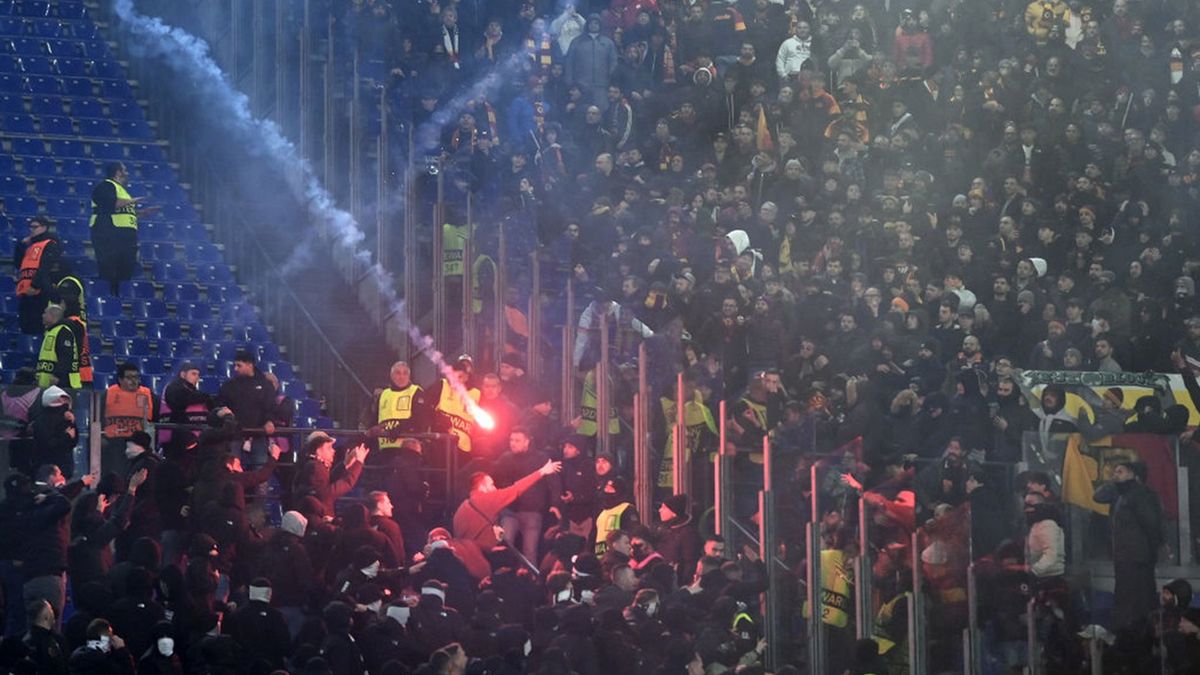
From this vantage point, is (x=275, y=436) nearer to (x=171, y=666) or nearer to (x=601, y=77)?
(x=171, y=666)

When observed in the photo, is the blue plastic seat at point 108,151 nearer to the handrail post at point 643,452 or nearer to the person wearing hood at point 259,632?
the handrail post at point 643,452

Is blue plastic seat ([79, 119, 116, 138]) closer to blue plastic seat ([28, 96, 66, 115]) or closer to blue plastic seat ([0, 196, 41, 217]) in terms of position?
blue plastic seat ([28, 96, 66, 115])

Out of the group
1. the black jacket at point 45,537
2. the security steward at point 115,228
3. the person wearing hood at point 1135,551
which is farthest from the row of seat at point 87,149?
the person wearing hood at point 1135,551

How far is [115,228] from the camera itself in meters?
21.8

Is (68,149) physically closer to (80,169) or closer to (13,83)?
(80,169)

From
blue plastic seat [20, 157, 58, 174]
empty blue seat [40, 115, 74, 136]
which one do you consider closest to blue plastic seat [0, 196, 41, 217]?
blue plastic seat [20, 157, 58, 174]

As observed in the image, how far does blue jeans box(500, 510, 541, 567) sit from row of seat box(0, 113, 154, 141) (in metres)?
10.6

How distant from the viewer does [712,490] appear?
18.6m

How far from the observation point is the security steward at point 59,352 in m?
18.3

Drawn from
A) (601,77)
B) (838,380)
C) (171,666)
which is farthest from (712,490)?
(601,77)

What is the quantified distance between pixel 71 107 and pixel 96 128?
54cm

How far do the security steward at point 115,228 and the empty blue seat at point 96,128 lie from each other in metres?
4.35

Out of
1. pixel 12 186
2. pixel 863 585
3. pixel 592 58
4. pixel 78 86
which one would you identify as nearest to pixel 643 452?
pixel 863 585

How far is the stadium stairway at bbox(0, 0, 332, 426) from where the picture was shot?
21531 millimetres
